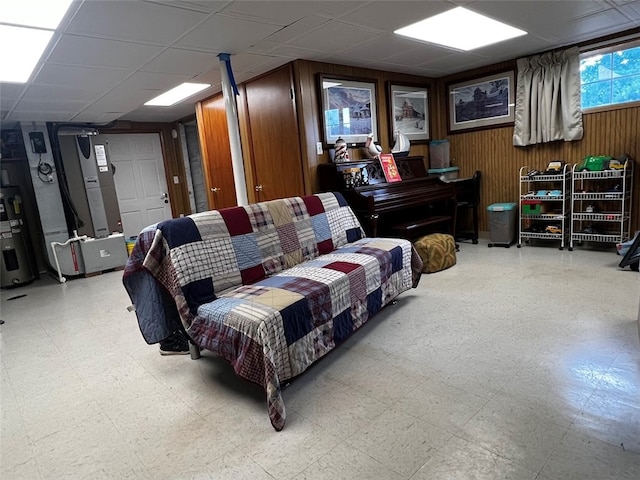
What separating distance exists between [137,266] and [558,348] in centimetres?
251

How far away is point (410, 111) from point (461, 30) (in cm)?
160

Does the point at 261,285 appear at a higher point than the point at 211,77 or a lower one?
lower

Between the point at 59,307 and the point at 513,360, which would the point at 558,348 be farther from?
the point at 59,307

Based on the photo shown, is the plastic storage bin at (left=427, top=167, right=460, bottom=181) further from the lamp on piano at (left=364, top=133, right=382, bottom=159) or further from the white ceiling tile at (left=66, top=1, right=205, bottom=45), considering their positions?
the white ceiling tile at (left=66, top=1, right=205, bottom=45)

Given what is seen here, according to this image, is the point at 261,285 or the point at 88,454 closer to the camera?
the point at 88,454

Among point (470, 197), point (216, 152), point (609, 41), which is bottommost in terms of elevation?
point (470, 197)

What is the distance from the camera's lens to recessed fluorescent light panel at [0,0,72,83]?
2.19 metres

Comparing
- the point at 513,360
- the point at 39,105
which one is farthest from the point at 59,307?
the point at 513,360

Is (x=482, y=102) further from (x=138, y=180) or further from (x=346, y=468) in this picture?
(x=138, y=180)

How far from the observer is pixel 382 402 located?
6.11ft

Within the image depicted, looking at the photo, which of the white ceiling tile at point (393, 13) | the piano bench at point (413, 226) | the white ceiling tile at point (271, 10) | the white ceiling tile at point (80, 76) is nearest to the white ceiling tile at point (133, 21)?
the white ceiling tile at point (271, 10)

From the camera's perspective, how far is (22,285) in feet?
16.7

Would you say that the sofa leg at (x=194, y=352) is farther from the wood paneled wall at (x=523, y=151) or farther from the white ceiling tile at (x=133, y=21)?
the wood paneled wall at (x=523, y=151)

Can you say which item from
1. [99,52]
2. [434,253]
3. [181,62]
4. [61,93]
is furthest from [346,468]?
[61,93]
